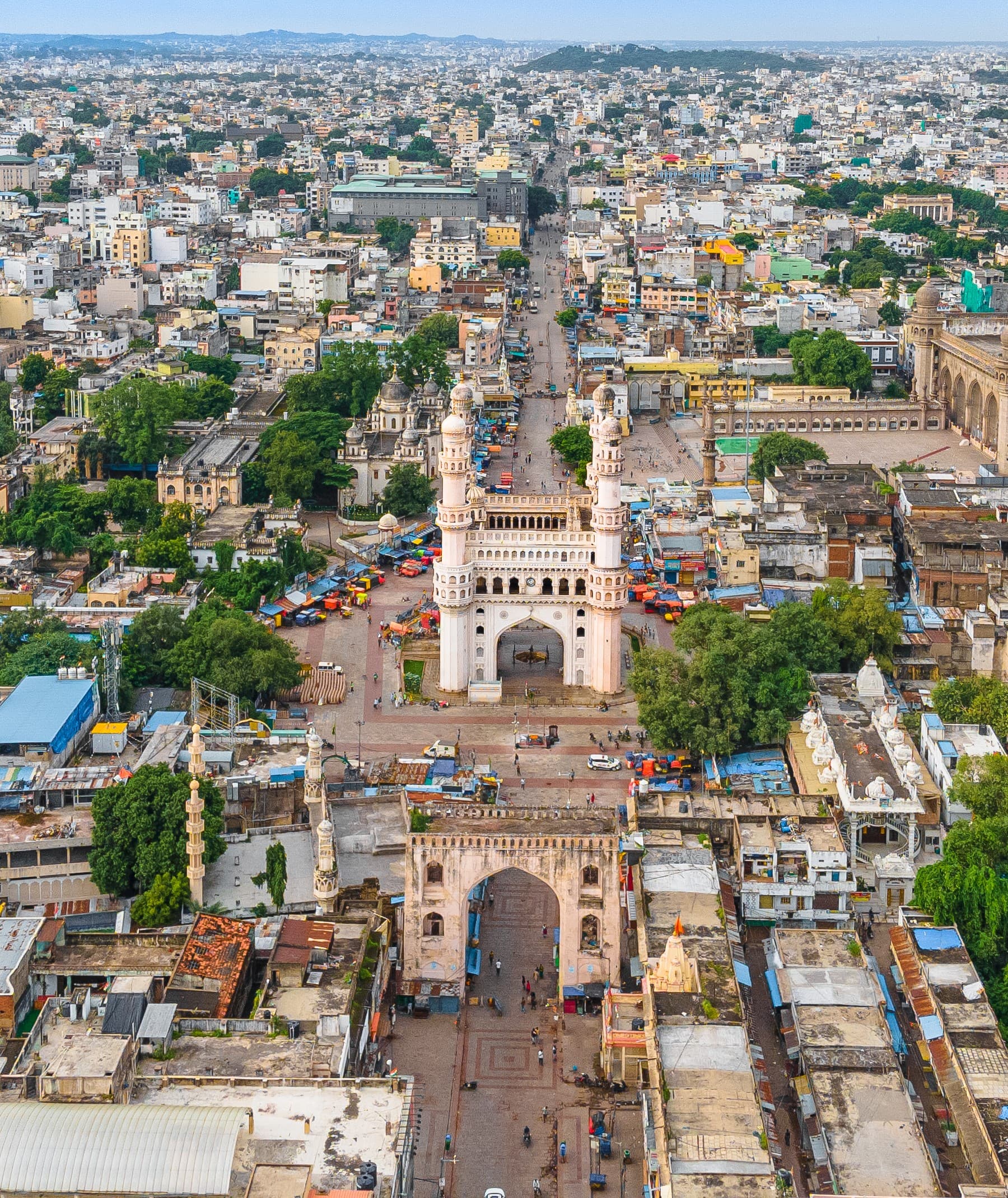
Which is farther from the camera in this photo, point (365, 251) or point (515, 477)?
point (365, 251)

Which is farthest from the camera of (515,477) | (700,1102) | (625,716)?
(515,477)

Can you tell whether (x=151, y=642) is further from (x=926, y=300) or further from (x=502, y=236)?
(x=502, y=236)

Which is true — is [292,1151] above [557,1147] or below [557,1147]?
above

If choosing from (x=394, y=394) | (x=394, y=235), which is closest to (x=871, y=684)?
(x=394, y=394)

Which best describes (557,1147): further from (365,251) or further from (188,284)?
(365,251)

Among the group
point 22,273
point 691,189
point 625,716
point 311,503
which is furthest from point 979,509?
point 691,189

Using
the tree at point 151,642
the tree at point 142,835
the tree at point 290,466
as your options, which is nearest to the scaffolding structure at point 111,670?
the tree at point 151,642

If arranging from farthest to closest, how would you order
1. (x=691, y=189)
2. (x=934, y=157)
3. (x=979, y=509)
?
(x=934, y=157) → (x=691, y=189) → (x=979, y=509)
